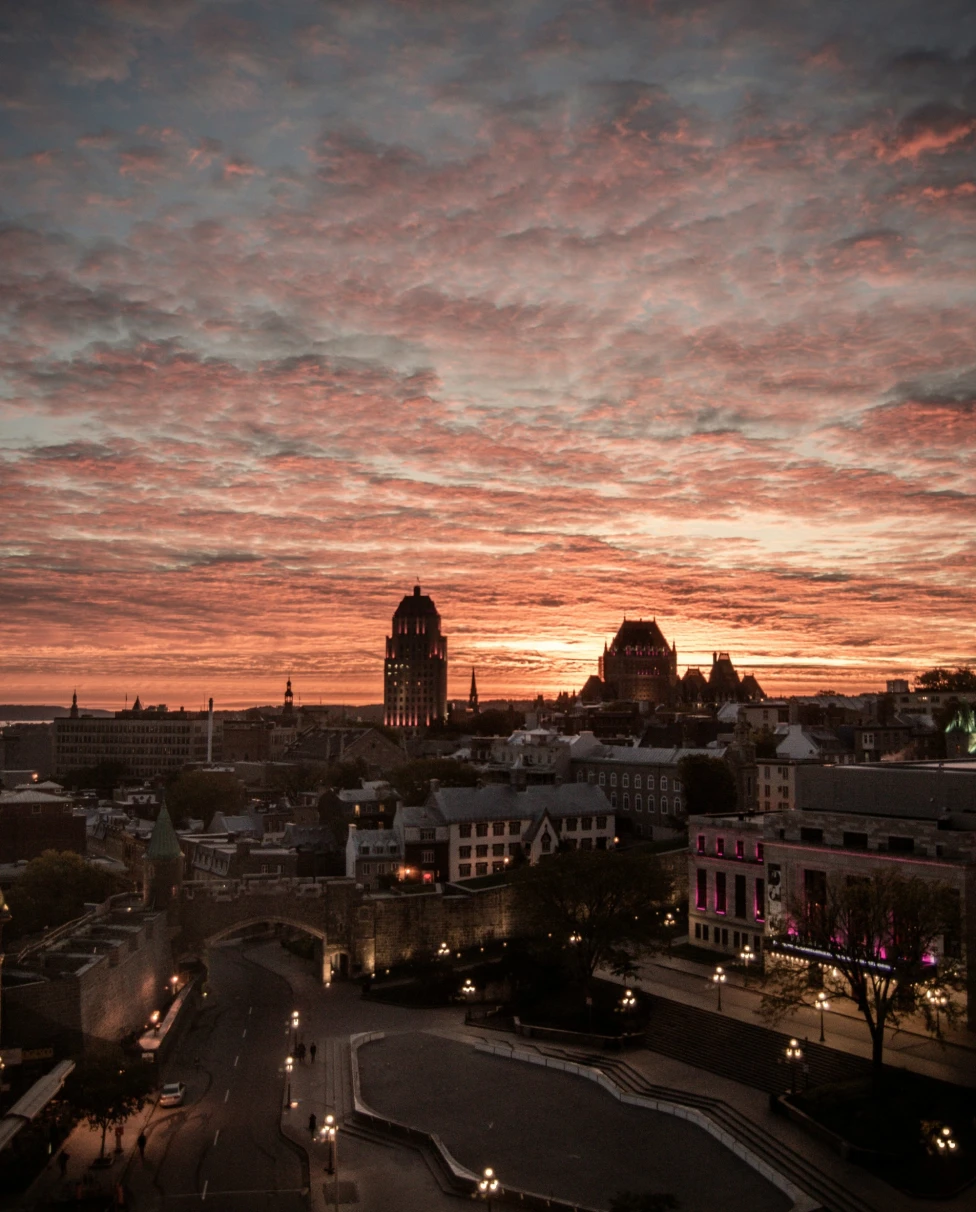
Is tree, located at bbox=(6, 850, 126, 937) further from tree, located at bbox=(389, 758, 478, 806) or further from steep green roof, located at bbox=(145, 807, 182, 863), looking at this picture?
tree, located at bbox=(389, 758, 478, 806)

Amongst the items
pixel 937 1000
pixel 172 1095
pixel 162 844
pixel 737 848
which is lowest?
pixel 172 1095

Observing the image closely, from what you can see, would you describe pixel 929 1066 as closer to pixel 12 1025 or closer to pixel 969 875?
pixel 969 875

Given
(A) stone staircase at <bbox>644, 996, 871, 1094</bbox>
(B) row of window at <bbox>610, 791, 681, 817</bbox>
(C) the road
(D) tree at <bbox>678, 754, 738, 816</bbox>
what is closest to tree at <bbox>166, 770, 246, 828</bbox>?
(B) row of window at <bbox>610, 791, 681, 817</bbox>

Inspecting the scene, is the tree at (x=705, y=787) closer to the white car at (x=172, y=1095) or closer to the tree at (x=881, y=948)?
the tree at (x=881, y=948)

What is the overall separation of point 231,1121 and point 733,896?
36516 mm

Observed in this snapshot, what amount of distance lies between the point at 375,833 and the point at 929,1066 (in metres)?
52.9

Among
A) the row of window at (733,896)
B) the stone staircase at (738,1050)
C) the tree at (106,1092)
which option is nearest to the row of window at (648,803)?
the row of window at (733,896)

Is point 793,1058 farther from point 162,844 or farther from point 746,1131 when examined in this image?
point 162,844

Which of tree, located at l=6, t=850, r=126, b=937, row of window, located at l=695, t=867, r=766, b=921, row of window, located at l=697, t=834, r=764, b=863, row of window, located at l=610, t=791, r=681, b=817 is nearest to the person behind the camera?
row of window, located at l=695, t=867, r=766, b=921

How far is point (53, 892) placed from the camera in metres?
86.2

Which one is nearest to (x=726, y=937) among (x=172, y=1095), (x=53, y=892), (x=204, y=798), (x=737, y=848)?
(x=737, y=848)

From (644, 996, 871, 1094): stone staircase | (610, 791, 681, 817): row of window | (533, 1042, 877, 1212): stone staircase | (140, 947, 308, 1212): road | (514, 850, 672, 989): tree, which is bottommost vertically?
(140, 947, 308, 1212): road

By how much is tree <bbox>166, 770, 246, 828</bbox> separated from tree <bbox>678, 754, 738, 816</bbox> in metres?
65.5

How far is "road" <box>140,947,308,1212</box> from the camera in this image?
1718 inches
